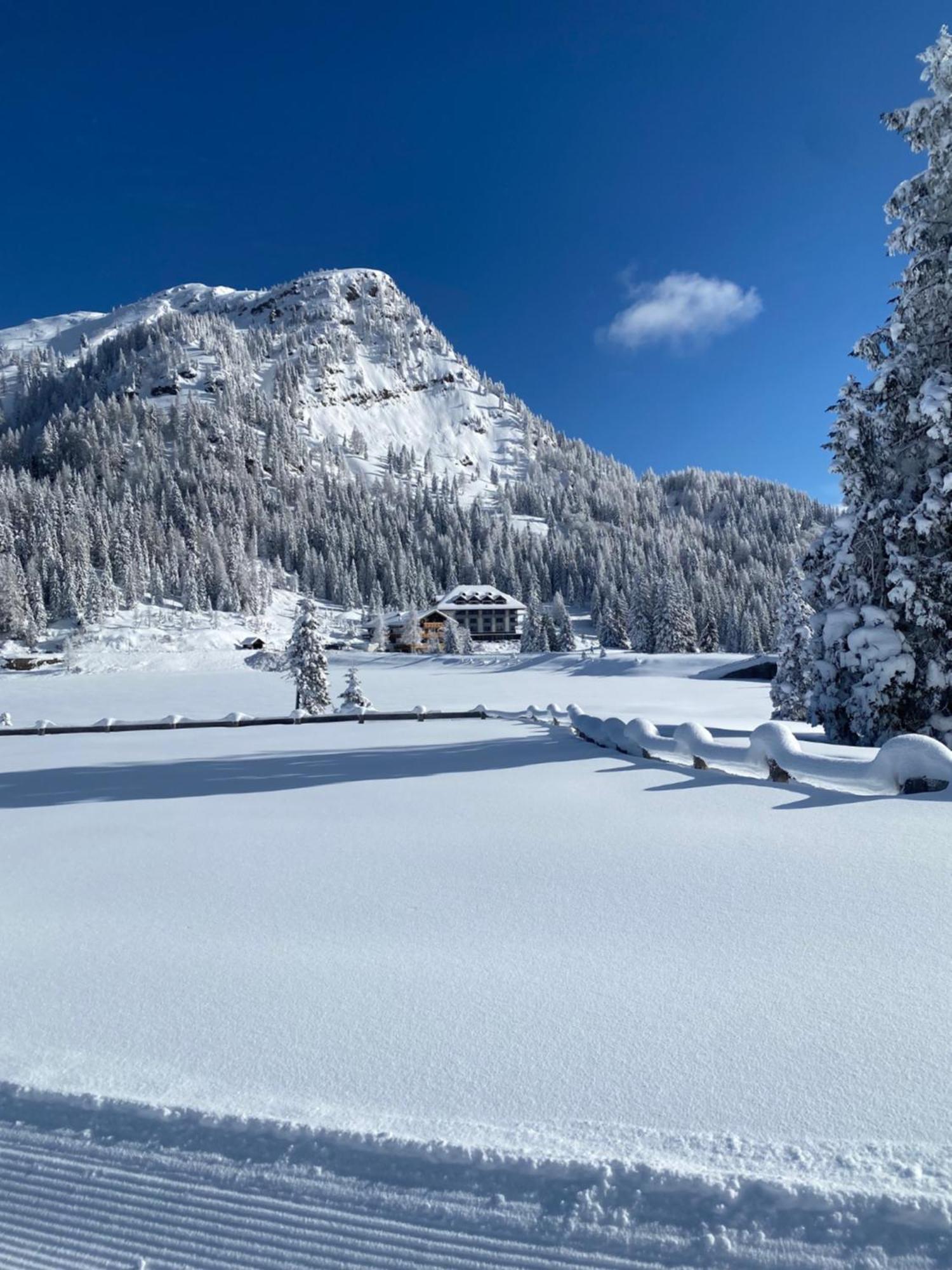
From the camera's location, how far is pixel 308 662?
3494cm

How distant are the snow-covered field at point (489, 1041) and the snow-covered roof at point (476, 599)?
10952 centimetres

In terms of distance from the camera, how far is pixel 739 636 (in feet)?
307

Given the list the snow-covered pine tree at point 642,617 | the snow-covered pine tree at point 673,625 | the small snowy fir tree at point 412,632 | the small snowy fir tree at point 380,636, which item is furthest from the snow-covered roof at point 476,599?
the snow-covered pine tree at point 673,625

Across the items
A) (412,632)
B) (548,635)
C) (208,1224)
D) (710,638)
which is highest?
(412,632)

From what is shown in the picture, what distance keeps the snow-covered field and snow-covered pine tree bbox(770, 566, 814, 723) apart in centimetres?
2268

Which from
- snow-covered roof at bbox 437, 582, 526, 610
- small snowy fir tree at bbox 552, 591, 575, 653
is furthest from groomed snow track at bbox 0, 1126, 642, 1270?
snow-covered roof at bbox 437, 582, 526, 610

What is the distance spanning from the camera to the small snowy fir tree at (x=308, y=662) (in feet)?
113

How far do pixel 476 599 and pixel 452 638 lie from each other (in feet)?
75.2

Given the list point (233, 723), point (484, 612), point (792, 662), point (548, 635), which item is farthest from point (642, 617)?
point (233, 723)

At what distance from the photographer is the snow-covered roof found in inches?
4564

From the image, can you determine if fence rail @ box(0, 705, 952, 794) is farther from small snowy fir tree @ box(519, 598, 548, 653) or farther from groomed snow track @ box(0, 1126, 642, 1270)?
small snowy fir tree @ box(519, 598, 548, 653)

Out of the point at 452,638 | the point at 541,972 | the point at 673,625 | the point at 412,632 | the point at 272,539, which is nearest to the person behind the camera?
the point at 541,972

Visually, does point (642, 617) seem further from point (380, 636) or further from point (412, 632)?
point (380, 636)

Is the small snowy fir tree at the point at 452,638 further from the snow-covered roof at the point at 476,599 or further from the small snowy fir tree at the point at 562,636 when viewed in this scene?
the snow-covered roof at the point at 476,599
